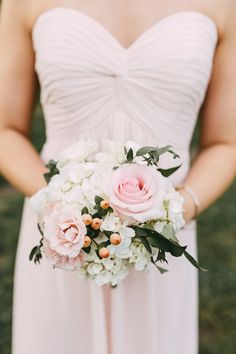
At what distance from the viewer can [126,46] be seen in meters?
2.27

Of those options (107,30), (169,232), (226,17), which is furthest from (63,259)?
(226,17)

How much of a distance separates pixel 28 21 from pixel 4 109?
1.16 feet

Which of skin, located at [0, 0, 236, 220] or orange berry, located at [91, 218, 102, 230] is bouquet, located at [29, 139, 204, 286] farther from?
skin, located at [0, 0, 236, 220]

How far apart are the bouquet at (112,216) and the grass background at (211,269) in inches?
86.3

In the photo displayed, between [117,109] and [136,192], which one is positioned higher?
[117,109]

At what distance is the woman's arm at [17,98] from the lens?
2303 mm

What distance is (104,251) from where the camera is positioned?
5.68 feet

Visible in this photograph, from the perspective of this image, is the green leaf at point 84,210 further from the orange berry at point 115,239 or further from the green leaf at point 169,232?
the green leaf at point 169,232

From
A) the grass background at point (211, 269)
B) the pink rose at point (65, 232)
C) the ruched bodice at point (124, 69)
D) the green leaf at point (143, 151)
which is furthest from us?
the grass background at point (211, 269)

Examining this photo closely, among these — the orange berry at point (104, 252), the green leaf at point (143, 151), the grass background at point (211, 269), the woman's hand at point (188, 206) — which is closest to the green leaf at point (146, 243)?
the orange berry at point (104, 252)

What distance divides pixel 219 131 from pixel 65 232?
38.1 inches

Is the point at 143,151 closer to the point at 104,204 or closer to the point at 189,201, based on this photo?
the point at 104,204

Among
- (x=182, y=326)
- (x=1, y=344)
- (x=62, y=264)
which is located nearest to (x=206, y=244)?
(x=1, y=344)

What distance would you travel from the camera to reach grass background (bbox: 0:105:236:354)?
13.0 feet
